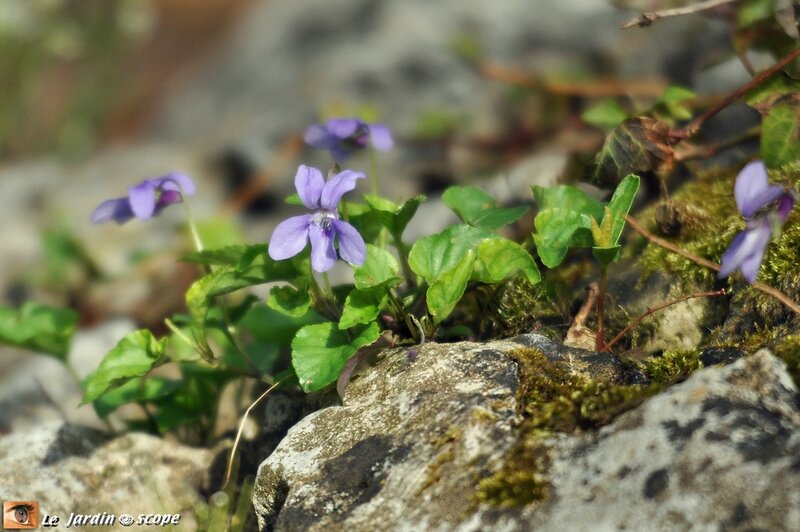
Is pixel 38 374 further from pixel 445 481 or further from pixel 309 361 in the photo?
pixel 445 481

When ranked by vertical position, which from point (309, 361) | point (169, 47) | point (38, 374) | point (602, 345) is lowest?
point (169, 47)

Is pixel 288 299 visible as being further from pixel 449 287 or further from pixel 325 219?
pixel 449 287

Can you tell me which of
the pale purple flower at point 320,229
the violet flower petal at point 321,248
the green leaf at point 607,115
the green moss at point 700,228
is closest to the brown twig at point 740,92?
the green moss at point 700,228

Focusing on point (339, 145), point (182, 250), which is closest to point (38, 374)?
point (182, 250)

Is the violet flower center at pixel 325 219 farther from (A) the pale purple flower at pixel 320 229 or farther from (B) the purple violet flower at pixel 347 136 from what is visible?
(B) the purple violet flower at pixel 347 136

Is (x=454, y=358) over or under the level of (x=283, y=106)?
over

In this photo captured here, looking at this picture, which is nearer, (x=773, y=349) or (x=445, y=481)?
(x=445, y=481)
